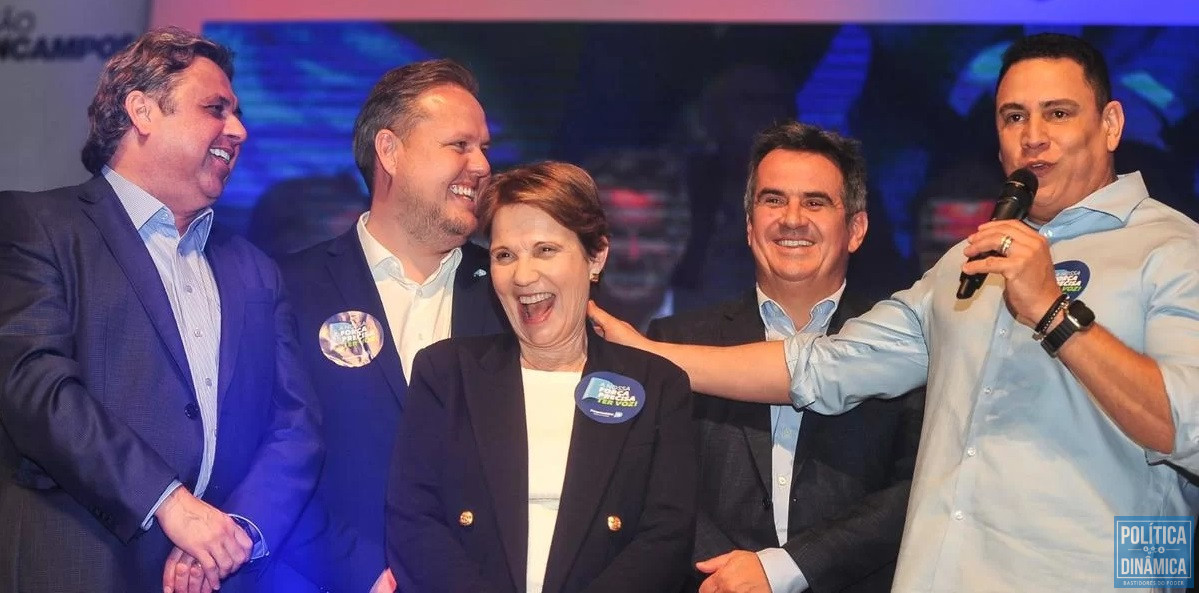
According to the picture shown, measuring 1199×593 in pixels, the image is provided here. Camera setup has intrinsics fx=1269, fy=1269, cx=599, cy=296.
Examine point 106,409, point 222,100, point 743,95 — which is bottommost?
point 106,409

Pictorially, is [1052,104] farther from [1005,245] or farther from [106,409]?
[106,409]

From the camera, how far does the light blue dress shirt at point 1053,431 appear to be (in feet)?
9.29

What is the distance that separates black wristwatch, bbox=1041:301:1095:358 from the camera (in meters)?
2.68

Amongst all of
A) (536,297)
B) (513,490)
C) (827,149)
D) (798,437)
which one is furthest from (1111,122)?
(513,490)

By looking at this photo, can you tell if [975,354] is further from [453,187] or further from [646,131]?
[646,131]

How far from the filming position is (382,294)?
12.1ft

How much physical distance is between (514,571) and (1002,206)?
139 centimetres

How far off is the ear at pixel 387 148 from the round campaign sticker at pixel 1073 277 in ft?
6.44

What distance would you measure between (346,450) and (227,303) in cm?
51

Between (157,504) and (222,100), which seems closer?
(157,504)

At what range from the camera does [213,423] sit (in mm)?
3270

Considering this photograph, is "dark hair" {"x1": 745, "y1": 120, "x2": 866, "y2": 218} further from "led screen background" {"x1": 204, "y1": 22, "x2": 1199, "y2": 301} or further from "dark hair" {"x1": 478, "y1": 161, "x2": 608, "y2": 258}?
"led screen background" {"x1": 204, "y1": 22, "x2": 1199, "y2": 301}

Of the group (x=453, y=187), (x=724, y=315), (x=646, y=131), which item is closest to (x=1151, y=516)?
(x=724, y=315)

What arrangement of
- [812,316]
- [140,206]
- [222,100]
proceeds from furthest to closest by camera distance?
[812,316]
[222,100]
[140,206]
